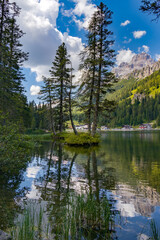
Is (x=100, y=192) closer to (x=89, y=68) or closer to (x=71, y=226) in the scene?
(x=71, y=226)

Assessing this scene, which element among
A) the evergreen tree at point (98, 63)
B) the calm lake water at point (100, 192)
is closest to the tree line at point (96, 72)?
the evergreen tree at point (98, 63)

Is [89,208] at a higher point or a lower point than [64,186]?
higher

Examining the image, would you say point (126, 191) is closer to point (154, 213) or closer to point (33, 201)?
point (154, 213)

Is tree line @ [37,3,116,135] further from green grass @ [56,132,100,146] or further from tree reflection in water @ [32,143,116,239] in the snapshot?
tree reflection in water @ [32,143,116,239]

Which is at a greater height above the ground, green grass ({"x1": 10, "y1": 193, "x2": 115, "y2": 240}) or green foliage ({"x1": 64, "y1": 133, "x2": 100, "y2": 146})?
green foliage ({"x1": 64, "y1": 133, "x2": 100, "y2": 146})

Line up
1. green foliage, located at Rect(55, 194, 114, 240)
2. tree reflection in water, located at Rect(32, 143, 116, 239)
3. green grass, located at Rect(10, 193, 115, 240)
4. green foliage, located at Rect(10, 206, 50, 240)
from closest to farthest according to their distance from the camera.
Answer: green foliage, located at Rect(10, 206, 50, 240) → green grass, located at Rect(10, 193, 115, 240) → green foliage, located at Rect(55, 194, 114, 240) → tree reflection in water, located at Rect(32, 143, 116, 239)

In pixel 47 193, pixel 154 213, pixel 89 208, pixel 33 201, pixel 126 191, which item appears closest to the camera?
pixel 89 208

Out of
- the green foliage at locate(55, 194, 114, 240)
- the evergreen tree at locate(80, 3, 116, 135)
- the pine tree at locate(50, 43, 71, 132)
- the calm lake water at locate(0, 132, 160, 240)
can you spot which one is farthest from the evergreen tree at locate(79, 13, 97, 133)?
the green foliage at locate(55, 194, 114, 240)

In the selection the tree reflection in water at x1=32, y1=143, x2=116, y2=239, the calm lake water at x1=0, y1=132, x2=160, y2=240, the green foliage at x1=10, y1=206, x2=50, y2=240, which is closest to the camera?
the green foliage at x1=10, y1=206, x2=50, y2=240

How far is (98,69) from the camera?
1109 inches

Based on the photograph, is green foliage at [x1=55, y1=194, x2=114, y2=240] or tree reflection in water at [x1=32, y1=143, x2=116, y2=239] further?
tree reflection in water at [x1=32, y1=143, x2=116, y2=239]

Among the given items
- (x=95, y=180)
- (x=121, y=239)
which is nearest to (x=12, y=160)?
(x=95, y=180)

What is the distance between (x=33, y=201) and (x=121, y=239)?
3.44m

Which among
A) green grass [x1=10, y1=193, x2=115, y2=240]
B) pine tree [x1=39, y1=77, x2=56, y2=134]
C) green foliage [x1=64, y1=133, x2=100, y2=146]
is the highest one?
pine tree [x1=39, y1=77, x2=56, y2=134]
